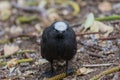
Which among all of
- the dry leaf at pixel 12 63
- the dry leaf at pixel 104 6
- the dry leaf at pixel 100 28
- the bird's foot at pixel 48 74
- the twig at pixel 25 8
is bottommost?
the bird's foot at pixel 48 74

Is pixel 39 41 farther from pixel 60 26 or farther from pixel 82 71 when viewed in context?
pixel 60 26

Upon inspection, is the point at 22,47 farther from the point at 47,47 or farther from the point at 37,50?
the point at 47,47

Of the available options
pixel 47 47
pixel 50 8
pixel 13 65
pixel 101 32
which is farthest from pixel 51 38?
pixel 50 8

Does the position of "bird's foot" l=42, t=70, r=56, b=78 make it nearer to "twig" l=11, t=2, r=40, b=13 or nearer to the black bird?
the black bird

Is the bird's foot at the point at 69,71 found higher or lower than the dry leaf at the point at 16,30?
lower

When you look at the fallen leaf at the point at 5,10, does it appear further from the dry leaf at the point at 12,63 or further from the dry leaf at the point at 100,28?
the dry leaf at the point at 12,63

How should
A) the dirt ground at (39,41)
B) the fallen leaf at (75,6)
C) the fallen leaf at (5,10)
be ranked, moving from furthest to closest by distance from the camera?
the fallen leaf at (5,10) → the fallen leaf at (75,6) → the dirt ground at (39,41)

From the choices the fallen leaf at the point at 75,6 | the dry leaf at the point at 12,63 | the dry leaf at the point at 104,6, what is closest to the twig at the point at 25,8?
the fallen leaf at the point at 75,6
